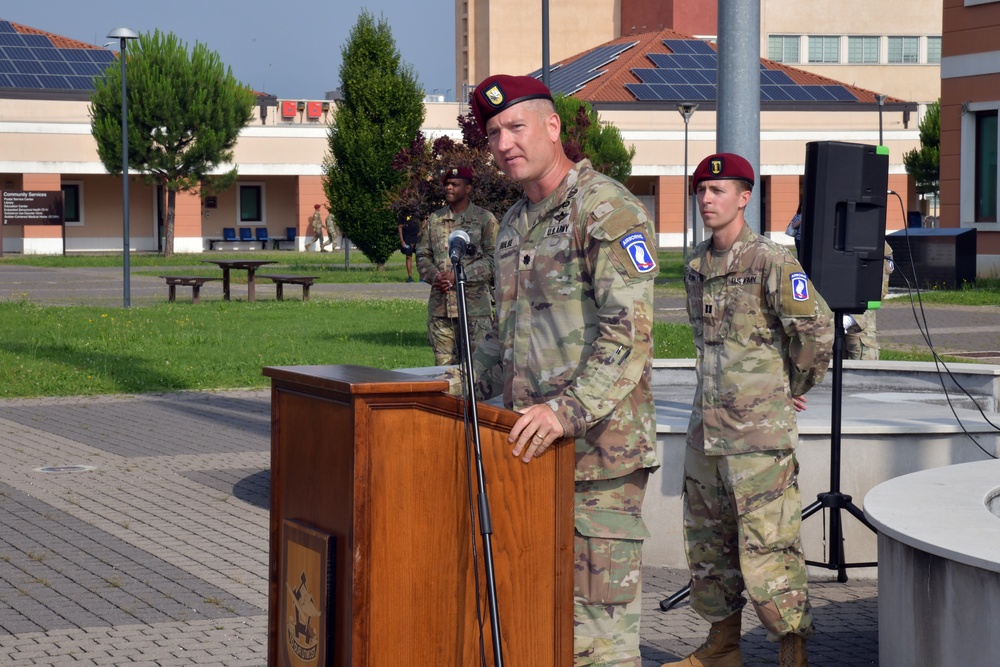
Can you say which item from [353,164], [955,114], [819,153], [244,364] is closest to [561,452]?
[819,153]

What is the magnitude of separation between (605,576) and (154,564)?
4079 millimetres

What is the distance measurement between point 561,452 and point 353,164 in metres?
35.4

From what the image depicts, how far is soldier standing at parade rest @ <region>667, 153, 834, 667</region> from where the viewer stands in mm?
5004

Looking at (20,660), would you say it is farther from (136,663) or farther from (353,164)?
(353,164)

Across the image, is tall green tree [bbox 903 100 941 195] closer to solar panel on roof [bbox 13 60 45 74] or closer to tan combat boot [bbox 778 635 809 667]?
solar panel on roof [bbox 13 60 45 74]

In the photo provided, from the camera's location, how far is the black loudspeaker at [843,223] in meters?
6.59

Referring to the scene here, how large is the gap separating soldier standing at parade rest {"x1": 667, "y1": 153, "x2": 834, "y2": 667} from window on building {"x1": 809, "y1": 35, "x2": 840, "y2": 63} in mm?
82765

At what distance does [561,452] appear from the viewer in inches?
134

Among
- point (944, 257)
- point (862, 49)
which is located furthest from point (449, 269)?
point (862, 49)

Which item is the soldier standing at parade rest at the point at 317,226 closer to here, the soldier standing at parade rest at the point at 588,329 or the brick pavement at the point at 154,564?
the brick pavement at the point at 154,564

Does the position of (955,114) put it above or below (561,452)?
above

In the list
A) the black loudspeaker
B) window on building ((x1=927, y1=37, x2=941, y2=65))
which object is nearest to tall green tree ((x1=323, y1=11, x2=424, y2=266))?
the black loudspeaker

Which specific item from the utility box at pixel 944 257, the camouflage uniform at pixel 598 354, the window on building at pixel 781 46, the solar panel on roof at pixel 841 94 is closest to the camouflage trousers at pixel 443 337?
the camouflage uniform at pixel 598 354

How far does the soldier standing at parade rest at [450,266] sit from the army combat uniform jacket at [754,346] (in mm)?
4907
